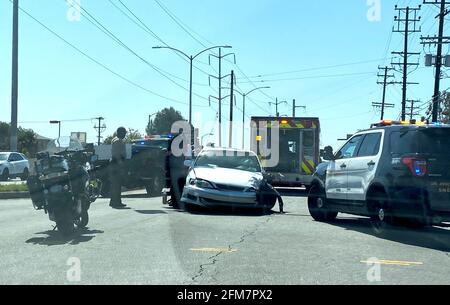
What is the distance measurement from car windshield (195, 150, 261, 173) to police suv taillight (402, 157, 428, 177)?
15.8ft

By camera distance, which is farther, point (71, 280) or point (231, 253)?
point (231, 253)

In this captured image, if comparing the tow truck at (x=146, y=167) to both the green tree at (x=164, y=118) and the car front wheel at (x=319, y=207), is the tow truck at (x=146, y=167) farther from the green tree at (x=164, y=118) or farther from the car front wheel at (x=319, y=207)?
the green tree at (x=164, y=118)

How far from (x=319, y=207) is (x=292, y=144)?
1072 centimetres

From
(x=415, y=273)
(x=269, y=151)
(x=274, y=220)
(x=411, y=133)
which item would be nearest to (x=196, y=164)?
(x=274, y=220)

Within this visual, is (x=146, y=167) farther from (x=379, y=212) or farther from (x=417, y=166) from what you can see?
(x=417, y=166)

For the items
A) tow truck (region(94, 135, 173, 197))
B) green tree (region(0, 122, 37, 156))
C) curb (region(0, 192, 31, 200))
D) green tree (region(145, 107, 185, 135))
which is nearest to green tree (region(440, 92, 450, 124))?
tow truck (region(94, 135, 173, 197))

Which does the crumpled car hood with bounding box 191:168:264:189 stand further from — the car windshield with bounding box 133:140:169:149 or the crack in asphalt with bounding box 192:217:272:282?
the car windshield with bounding box 133:140:169:149

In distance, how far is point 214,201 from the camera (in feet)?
41.4

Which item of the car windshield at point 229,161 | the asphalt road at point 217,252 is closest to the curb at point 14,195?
the asphalt road at point 217,252

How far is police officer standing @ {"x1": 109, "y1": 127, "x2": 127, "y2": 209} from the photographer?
1447cm

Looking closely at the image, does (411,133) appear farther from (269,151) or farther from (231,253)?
(269,151)

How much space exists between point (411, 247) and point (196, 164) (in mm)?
6155

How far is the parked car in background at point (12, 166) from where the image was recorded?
3109cm

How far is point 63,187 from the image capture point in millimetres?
9289
